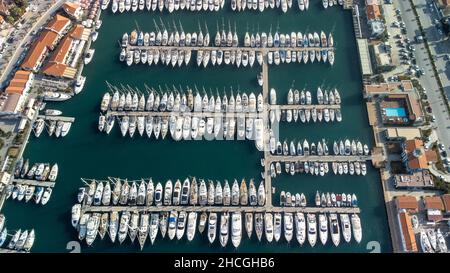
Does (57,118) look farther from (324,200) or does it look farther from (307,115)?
(324,200)

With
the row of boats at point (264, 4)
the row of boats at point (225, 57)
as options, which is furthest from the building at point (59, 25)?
the row of boats at point (264, 4)

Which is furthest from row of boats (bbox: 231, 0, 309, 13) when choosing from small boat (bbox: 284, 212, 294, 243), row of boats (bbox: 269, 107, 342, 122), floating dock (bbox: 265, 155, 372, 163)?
small boat (bbox: 284, 212, 294, 243)

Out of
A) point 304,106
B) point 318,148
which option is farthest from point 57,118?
point 318,148

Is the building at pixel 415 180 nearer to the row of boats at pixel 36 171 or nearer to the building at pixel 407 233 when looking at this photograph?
the building at pixel 407 233

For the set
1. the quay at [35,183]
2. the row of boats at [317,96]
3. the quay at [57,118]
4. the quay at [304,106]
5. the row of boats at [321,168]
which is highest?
the row of boats at [317,96]
